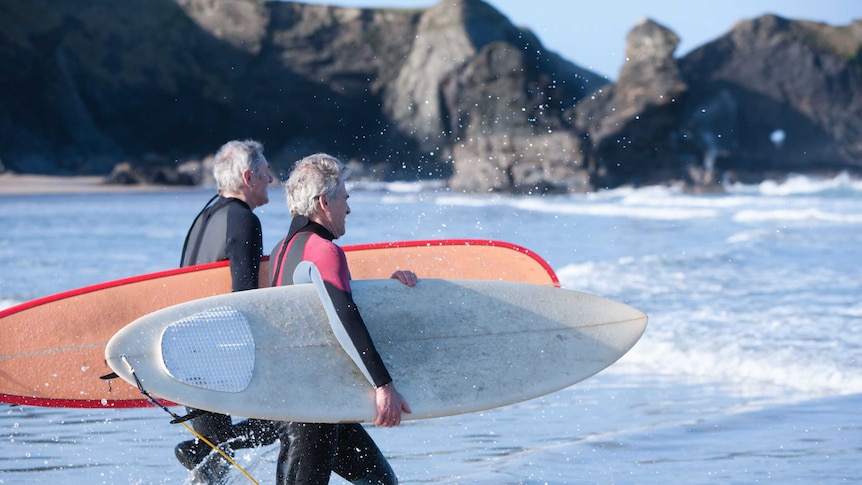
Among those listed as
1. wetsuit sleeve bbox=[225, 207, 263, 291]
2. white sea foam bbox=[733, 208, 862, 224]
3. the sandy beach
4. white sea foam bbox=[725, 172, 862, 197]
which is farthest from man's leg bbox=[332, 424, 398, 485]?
white sea foam bbox=[725, 172, 862, 197]

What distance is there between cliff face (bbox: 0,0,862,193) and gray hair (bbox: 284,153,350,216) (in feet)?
178

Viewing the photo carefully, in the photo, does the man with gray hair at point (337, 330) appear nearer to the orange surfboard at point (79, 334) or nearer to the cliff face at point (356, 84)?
the orange surfboard at point (79, 334)

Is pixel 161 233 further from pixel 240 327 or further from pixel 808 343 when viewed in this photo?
pixel 240 327

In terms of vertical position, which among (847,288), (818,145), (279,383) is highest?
(279,383)

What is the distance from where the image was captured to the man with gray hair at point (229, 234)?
3277 mm

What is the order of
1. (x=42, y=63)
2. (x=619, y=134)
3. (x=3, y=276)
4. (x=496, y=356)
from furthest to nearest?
1. (x=42, y=63)
2. (x=619, y=134)
3. (x=3, y=276)
4. (x=496, y=356)

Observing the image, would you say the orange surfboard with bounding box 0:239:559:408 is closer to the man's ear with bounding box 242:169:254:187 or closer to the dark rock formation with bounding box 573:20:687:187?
the man's ear with bounding box 242:169:254:187

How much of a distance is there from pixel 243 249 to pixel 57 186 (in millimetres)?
45426

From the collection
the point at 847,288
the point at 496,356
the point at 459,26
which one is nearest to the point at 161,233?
the point at 847,288

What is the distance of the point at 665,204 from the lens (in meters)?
32.8

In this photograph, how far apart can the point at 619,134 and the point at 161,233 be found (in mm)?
39769

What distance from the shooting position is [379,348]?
9.76ft

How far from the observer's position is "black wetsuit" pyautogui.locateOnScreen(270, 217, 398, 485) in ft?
8.75

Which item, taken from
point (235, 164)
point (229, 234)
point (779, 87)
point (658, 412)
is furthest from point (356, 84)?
point (229, 234)
